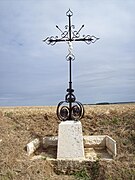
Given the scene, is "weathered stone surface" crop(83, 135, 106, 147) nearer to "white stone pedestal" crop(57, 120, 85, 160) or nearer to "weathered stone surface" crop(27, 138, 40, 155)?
"white stone pedestal" crop(57, 120, 85, 160)

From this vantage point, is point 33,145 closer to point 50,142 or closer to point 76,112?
point 50,142

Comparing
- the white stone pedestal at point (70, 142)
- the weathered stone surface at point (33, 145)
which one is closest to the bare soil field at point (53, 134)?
the weathered stone surface at point (33, 145)

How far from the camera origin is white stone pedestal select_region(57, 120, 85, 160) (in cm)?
667

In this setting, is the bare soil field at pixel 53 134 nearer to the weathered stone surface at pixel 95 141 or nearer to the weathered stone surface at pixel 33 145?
the weathered stone surface at pixel 33 145

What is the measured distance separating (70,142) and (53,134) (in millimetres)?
1827

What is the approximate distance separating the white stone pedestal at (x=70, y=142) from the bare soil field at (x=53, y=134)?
0.36m

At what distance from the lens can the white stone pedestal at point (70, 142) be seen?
667 cm

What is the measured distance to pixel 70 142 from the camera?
6832mm

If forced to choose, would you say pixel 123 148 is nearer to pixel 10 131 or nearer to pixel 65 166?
pixel 65 166

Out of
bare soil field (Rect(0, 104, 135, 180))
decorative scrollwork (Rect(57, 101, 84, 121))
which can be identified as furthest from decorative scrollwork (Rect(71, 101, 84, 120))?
bare soil field (Rect(0, 104, 135, 180))

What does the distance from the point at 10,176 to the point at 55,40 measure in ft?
12.2

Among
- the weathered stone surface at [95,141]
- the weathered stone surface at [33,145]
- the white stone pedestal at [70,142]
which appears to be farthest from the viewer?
the weathered stone surface at [95,141]

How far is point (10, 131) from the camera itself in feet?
27.3

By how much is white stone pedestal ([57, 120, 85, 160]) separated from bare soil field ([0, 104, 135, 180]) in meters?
0.36
